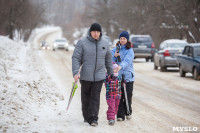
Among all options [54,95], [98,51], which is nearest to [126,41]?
[98,51]

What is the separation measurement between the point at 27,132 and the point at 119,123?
6.25ft

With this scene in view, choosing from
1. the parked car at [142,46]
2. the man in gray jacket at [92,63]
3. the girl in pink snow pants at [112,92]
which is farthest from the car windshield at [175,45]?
the man in gray jacket at [92,63]

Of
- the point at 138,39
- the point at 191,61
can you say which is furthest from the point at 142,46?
the point at 191,61

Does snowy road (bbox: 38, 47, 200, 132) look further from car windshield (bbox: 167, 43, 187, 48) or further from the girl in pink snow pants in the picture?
car windshield (bbox: 167, 43, 187, 48)

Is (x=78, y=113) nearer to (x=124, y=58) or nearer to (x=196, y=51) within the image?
(x=124, y=58)

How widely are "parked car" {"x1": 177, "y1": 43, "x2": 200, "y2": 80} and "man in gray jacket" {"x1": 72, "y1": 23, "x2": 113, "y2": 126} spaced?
1016cm

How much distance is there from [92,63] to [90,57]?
108 mm

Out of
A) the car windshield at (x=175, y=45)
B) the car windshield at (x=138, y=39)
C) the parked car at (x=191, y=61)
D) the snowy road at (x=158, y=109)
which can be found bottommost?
the snowy road at (x=158, y=109)

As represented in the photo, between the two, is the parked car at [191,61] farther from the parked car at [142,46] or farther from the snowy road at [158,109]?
the parked car at [142,46]

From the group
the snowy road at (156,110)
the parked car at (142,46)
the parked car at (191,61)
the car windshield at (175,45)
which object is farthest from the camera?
the parked car at (142,46)

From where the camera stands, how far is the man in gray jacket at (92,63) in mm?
6965

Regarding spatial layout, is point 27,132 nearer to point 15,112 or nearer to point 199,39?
point 15,112

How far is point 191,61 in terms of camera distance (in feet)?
56.7

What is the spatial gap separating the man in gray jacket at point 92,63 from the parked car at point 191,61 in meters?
10.2
